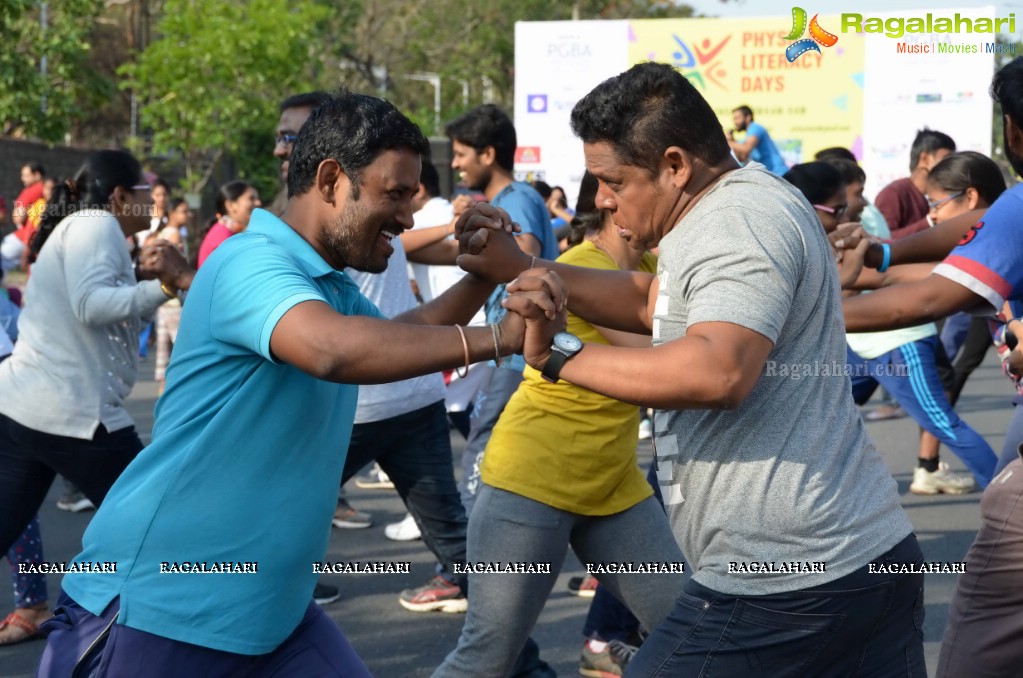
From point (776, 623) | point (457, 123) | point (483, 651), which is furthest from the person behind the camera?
point (457, 123)

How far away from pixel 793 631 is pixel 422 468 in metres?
2.88

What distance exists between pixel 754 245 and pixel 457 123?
4.30 m

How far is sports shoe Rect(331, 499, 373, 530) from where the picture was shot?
725cm

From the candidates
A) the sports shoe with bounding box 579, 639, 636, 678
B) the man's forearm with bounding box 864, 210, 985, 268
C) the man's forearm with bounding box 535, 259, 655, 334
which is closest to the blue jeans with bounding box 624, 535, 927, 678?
the man's forearm with bounding box 535, 259, 655, 334

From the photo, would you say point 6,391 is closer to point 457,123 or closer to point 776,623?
point 457,123

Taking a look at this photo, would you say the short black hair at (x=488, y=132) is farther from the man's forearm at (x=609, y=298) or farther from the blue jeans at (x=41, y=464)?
the man's forearm at (x=609, y=298)

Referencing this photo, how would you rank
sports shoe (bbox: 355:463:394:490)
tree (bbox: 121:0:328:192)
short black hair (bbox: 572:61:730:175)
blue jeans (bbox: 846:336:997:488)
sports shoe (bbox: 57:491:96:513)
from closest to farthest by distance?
short black hair (bbox: 572:61:730:175)
blue jeans (bbox: 846:336:997:488)
sports shoe (bbox: 57:491:96:513)
sports shoe (bbox: 355:463:394:490)
tree (bbox: 121:0:328:192)

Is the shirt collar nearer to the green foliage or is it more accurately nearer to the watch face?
the watch face

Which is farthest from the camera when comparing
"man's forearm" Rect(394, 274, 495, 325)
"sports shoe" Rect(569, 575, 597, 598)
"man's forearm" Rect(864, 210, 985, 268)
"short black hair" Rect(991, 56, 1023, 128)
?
"sports shoe" Rect(569, 575, 597, 598)

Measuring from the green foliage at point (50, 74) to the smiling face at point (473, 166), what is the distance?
11.4 m

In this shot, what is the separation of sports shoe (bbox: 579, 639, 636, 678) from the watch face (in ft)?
8.46

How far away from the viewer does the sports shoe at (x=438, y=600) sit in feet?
18.7

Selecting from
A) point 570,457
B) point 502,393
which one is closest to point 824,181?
point 502,393

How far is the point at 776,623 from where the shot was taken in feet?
8.22
